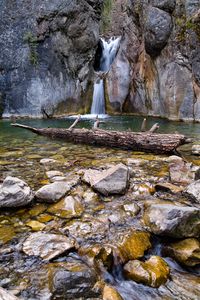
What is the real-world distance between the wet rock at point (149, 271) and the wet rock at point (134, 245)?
119mm

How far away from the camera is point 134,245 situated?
11.0 feet

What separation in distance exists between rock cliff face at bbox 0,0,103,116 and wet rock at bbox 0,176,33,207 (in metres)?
17.2

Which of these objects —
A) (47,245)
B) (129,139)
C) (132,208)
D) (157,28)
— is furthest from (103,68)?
(47,245)

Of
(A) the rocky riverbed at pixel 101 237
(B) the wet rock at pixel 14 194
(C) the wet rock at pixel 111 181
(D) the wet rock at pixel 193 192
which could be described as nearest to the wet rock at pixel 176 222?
(A) the rocky riverbed at pixel 101 237

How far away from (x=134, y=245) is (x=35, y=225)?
4.51ft

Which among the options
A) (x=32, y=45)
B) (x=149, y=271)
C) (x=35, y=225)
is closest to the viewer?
(x=149, y=271)

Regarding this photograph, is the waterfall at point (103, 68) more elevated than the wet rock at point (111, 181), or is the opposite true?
the waterfall at point (103, 68)

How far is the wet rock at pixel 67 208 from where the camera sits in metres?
4.01

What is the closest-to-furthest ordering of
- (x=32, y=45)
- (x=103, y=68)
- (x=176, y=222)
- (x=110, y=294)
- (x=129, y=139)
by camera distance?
(x=110, y=294) < (x=176, y=222) < (x=129, y=139) < (x=32, y=45) < (x=103, y=68)

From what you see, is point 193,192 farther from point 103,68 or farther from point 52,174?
point 103,68

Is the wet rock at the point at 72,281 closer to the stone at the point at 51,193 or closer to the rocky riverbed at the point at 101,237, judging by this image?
the rocky riverbed at the point at 101,237

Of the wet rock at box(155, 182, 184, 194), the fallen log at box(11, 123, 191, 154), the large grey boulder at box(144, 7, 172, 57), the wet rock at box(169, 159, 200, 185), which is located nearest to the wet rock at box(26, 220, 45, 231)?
the wet rock at box(155, 182, 184, 194)

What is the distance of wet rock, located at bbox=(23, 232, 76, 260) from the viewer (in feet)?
10.2

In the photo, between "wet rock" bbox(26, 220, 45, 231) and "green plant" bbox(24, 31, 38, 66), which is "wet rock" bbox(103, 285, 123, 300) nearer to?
"wet rock" bbox(26, 220, 45, 231)
